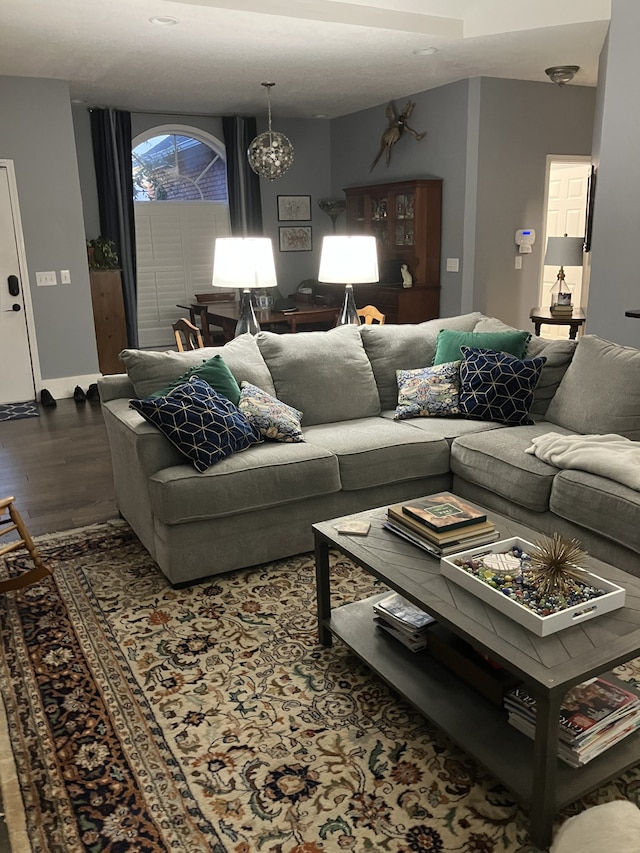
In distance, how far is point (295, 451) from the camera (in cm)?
312

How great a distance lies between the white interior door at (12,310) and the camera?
602cm

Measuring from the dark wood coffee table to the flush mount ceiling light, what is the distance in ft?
16.8

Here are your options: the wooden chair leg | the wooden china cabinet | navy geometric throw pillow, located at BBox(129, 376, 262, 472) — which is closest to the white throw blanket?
navy geometric throw pillow, located at BBox(129, 376, 262, 472)

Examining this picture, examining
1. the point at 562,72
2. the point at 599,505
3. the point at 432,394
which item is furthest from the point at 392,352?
the point at 562,72

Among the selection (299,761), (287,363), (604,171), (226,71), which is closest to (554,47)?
(604,171)

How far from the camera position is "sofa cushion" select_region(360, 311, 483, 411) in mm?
3977

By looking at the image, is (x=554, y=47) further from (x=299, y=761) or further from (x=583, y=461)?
(x=299, y=761)

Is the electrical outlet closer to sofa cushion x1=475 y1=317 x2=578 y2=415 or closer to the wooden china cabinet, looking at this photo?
the wooden china cabinet

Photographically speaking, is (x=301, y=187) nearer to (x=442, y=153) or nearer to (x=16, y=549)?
(x=442, y=153)

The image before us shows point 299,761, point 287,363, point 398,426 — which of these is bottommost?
point 299,761

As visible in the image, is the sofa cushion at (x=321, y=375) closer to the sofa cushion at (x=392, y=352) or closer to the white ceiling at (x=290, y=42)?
the sofa cushion at (x=392, y=352)

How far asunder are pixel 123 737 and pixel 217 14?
164 inches

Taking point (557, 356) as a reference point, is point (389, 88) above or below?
above

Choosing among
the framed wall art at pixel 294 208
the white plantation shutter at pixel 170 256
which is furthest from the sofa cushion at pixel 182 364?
the framed wall art at pixel 294 208
